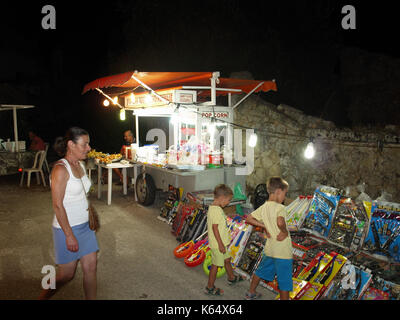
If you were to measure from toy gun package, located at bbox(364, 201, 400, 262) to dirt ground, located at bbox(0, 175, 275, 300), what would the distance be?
152 cm

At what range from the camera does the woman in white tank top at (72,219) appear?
2.56 metres

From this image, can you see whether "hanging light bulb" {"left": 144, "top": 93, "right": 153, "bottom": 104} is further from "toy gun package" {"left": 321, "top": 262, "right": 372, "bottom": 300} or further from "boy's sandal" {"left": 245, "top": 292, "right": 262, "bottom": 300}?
"toy gun package" {"left": 321, "top": 262, "right": 372, "bottom": 300}

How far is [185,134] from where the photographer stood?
761 centimetres

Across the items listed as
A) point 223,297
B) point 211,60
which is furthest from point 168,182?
point 211,60

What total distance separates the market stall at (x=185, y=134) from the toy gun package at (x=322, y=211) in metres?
2.40

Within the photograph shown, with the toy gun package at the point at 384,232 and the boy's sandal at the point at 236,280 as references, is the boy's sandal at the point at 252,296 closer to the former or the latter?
the boy's sandal at the point at 236,280

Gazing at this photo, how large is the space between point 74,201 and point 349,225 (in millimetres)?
3553

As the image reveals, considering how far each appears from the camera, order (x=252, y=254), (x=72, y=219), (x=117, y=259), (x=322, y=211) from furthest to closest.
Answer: (x=117, y=259)
(x=322, y=211)
(x=252, y=254)
(x=72, y=219)

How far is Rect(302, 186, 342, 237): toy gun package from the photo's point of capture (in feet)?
13.6

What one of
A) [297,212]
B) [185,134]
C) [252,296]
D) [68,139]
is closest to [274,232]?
[252,296]

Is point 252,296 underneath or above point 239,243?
underneath

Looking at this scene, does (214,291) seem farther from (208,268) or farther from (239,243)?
(239,243)

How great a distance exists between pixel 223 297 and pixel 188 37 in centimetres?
1226

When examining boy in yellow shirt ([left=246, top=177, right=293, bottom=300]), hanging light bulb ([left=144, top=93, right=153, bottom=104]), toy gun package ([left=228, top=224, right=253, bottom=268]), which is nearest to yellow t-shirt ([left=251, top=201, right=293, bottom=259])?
boy in yellow shirt ([left=246, top=177, right=293, bottom=300])
